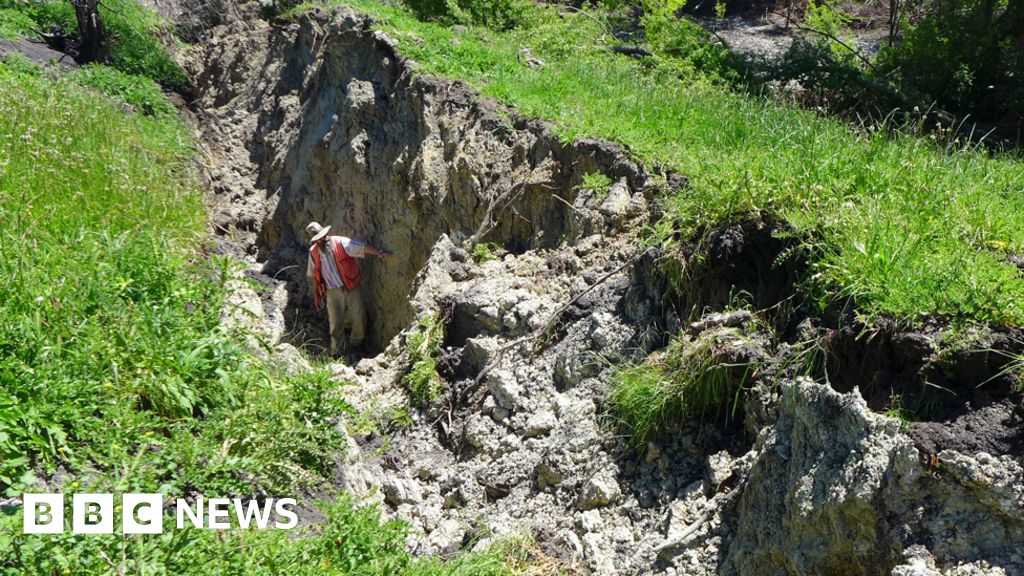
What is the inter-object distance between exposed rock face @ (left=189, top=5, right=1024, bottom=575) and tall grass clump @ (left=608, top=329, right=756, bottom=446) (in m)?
0.08

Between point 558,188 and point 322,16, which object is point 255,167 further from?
point 558,188

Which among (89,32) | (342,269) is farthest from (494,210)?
(89,32)

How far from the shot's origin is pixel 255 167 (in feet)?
43.7

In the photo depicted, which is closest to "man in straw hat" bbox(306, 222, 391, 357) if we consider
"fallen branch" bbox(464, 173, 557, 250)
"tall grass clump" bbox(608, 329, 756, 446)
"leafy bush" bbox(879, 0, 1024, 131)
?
"fallen branch" bbox(464, 173, 557, 250)

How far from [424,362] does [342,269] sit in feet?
11.2

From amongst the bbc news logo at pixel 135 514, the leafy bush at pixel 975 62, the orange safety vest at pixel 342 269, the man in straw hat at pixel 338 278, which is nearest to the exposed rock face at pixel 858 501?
the bbc news logo at pixel 135 514

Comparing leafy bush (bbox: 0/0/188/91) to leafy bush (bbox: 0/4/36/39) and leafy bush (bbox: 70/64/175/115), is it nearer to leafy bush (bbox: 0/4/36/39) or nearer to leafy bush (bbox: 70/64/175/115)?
leafy bush (bbox: 0/4/36/39)

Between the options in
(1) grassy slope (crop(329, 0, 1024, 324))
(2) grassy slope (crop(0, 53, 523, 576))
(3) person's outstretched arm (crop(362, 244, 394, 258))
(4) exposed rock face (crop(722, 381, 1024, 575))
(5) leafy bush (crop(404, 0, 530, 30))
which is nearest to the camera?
(4) exposed rock face (crop(722, 381, 1024, 575))

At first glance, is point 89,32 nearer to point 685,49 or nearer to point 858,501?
point 685,49

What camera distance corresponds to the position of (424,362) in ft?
21.9

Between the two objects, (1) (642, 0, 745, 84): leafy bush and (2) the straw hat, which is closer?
(2) the straw hat

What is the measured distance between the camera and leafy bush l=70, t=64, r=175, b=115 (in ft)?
43.1

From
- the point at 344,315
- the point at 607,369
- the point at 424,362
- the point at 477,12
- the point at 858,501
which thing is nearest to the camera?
the point at 858,501

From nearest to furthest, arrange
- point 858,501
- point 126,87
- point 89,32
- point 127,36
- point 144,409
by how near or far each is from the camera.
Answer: point 858,501
point 144,409
point 126,87
point 89,32
point 127,36
